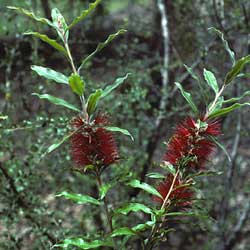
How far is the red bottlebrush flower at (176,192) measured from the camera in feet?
4.15

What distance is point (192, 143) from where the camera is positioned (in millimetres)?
1236

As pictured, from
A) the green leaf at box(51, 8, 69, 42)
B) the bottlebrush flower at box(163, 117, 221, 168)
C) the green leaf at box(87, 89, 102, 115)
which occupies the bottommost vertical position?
the bottlebrush flower at box(163, 117, 221, 168)

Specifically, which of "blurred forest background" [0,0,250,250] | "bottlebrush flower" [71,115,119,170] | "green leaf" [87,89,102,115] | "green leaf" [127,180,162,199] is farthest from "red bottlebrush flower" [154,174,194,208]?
"blurred forest background" [0,0,250,250]

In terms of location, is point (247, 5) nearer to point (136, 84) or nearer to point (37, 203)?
point (136, 84)

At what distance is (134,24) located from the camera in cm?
341

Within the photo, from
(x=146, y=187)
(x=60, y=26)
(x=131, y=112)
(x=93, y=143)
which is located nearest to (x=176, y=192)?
(x=146, y=187)

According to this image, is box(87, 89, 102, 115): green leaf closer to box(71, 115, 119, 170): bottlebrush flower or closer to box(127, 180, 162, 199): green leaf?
box(71, 115, 119, 170): bottlebrush flower

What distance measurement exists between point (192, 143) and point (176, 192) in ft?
0.43

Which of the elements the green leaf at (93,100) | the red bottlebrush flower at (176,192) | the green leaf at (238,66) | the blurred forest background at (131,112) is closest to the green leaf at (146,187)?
the red bottlebrush flower at (176,192)

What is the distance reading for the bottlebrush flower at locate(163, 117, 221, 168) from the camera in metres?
1.23

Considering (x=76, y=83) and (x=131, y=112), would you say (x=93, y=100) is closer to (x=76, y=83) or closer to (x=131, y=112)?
(x=76, y=83)

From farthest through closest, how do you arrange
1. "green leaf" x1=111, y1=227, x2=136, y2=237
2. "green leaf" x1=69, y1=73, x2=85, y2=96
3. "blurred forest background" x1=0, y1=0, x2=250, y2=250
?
"blurred forest background" x1=0, y1=0, x2=250, y2=250 < "green leaf" x1=111, y1=227, x2=136, y2=237 < "green leaf" x1=69, y1=73, x2=85, y2=96

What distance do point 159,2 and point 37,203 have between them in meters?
1.37

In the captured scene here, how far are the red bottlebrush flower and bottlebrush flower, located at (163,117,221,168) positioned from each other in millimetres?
57
